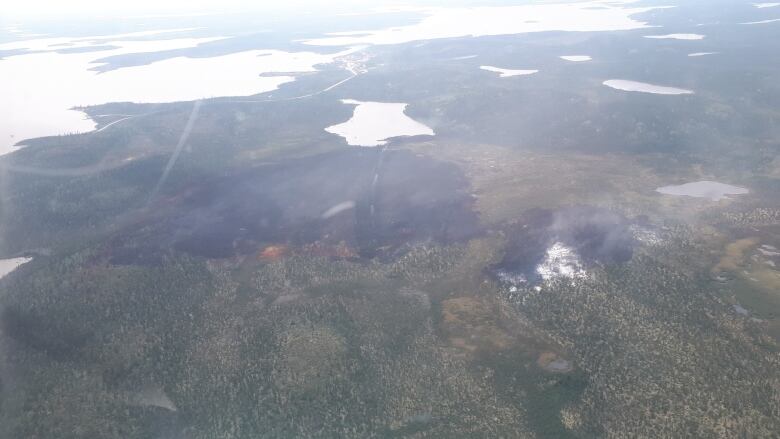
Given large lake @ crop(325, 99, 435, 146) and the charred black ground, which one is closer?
the charred black ground

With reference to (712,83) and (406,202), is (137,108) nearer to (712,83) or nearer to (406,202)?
(406,202)

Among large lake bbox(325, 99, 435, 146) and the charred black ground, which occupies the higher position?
→ large lake bbox(325, 99, 435, 146)

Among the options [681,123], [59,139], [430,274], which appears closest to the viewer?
[430,274]

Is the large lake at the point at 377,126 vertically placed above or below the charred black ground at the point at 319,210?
above

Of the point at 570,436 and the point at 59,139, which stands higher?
the point at 59,139

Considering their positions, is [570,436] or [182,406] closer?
[570,436]

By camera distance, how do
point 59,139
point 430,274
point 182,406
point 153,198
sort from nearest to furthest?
point 182,406 < point 430,274 < point 153,198 < point 59,139

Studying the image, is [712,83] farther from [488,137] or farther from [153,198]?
[153,198]

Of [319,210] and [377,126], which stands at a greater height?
[377,126]

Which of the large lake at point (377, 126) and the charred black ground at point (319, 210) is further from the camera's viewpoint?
the large lake at point (377, 126)

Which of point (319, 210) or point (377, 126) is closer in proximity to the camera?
point (319, 210)

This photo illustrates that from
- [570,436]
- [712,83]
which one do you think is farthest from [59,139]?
[712,83]
